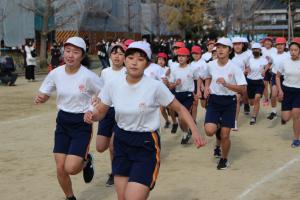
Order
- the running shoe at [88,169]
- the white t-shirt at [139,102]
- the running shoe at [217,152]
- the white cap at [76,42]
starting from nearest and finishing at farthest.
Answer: the white t-shirt at [139,102] → the white cap at [76,42] → the running shoe at [88,169] → the running shoe at [217,152]

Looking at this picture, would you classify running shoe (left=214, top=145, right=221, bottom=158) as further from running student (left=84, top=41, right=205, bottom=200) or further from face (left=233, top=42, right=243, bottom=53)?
running student (left=84, top=41, right=205, bottom=200)

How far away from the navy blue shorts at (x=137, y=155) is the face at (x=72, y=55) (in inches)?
52.8

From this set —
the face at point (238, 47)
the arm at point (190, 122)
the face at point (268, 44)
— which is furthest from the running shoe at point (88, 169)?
the face at point (268, 44)

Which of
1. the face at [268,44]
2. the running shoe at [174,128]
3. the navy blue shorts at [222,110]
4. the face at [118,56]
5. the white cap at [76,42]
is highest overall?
the face at [268,44]

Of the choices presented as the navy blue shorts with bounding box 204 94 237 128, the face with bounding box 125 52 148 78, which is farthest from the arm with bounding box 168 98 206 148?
the navy blue shorts with bounding box 204 94 237 128

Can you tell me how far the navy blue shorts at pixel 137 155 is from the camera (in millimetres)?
4809

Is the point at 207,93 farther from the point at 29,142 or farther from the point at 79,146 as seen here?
the point at 29,142

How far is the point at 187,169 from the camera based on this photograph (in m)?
8.10

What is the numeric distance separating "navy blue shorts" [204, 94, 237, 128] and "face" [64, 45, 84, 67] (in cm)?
288

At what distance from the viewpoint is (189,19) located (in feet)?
183

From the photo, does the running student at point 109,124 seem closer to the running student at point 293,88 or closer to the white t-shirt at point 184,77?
the white t-shirt at point 184,77

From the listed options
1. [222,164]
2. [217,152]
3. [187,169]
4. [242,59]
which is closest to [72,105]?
[187,169]

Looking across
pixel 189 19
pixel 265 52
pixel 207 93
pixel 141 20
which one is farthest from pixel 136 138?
pixel 189 19

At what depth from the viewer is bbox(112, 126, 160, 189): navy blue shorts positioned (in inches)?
189
